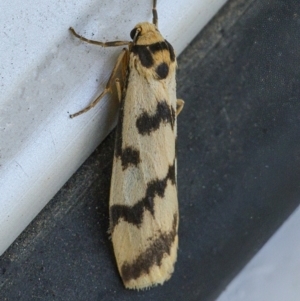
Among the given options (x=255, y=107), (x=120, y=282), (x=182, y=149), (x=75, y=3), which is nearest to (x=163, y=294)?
(x=120, y=282)

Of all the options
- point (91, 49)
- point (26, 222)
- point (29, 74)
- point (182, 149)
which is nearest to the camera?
point (29, 74)

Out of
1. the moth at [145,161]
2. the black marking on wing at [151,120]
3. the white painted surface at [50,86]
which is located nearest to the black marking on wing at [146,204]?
the moth at [145,161]

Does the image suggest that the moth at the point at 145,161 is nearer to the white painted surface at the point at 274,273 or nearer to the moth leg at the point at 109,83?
the moth leg at the point at 109,83

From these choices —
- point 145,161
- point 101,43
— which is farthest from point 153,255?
point 101,43

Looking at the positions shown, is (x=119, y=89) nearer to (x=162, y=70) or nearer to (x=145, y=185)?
(x=162, y=70)

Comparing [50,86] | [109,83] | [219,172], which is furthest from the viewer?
[219,172]

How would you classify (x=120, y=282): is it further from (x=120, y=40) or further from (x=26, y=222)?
(x=120, y=40)

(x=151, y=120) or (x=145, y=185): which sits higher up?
(x=151, y=120)

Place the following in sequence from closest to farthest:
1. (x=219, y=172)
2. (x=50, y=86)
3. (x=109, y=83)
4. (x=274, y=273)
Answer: (x=50, y=86) < (x=109, y=83) < (x=274, y=273) < (x=219, y=172)
